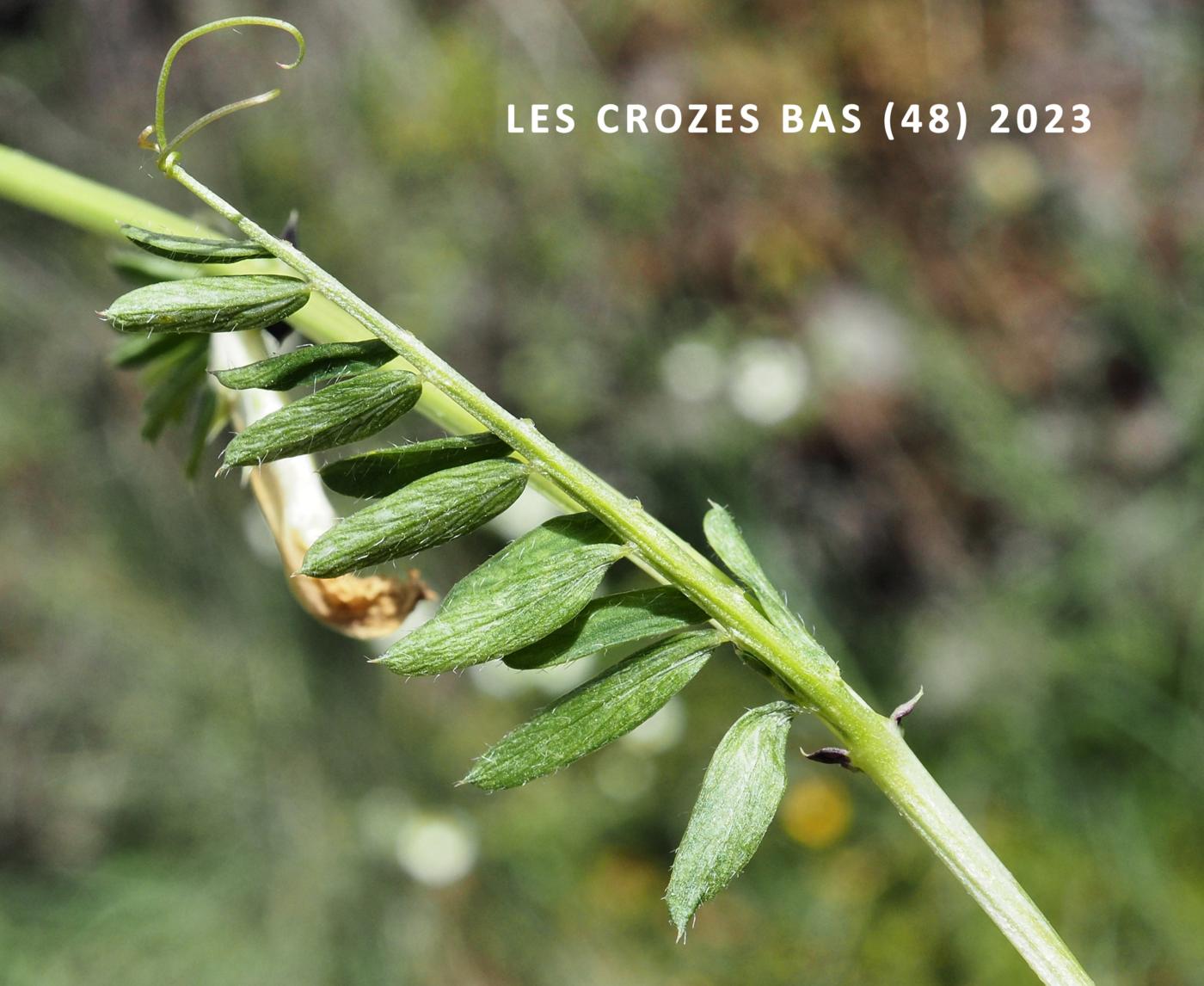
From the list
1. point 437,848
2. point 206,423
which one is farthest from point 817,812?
point 206,423

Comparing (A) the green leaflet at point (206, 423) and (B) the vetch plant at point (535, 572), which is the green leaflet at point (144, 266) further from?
(B) the vetch plant at point (535, 572)

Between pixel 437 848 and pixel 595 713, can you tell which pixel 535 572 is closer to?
pixel 595 713

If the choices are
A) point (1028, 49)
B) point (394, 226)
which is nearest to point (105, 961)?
point (394, 226)

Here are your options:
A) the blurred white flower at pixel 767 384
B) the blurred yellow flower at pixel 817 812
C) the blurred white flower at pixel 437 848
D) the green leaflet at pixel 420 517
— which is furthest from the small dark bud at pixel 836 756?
the blurred white flower at pixel 437 848

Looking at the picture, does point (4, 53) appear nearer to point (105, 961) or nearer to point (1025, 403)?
point (105, 961)

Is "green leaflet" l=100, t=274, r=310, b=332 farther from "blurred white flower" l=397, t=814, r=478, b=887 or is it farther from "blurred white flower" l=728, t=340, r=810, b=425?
"blurred white flower" l=397, t=814, r=478, b=887
